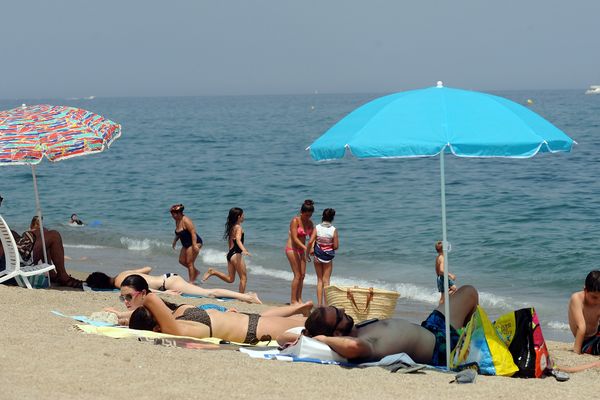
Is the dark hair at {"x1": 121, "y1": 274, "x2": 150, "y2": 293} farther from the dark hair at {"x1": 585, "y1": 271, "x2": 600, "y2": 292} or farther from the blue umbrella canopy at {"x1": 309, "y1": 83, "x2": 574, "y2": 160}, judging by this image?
the dark hair at {"x1": 585, "y1": 271, "x2": 600, "y2": 292}

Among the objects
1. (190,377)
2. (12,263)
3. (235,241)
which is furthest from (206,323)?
(235,241)

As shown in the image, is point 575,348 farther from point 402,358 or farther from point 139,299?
point 139,299

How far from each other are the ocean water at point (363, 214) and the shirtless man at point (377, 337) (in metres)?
4.59

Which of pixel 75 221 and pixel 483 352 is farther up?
pixel 483 352

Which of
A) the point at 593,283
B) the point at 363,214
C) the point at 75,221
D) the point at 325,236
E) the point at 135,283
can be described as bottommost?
the point at 363,214

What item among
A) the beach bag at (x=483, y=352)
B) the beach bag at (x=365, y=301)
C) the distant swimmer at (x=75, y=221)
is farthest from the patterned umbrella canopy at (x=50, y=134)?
the distant swimmer at (x=75, y=221)

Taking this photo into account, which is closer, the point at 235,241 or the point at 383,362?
the point at 383,362

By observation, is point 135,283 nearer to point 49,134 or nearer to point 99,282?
point 49,134

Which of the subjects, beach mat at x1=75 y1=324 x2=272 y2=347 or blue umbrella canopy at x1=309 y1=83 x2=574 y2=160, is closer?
blue umbrella canopy at x1=309 y1=83 x2=574 y2=160

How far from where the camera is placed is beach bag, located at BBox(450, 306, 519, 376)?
5.82m

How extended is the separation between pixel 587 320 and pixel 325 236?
382 centimetres

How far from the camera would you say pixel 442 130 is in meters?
5.38

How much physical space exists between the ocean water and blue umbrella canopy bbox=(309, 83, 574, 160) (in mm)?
5327

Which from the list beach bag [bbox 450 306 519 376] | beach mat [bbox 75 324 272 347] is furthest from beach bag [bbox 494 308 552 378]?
beach mat [bbox 75 324 272 347]
